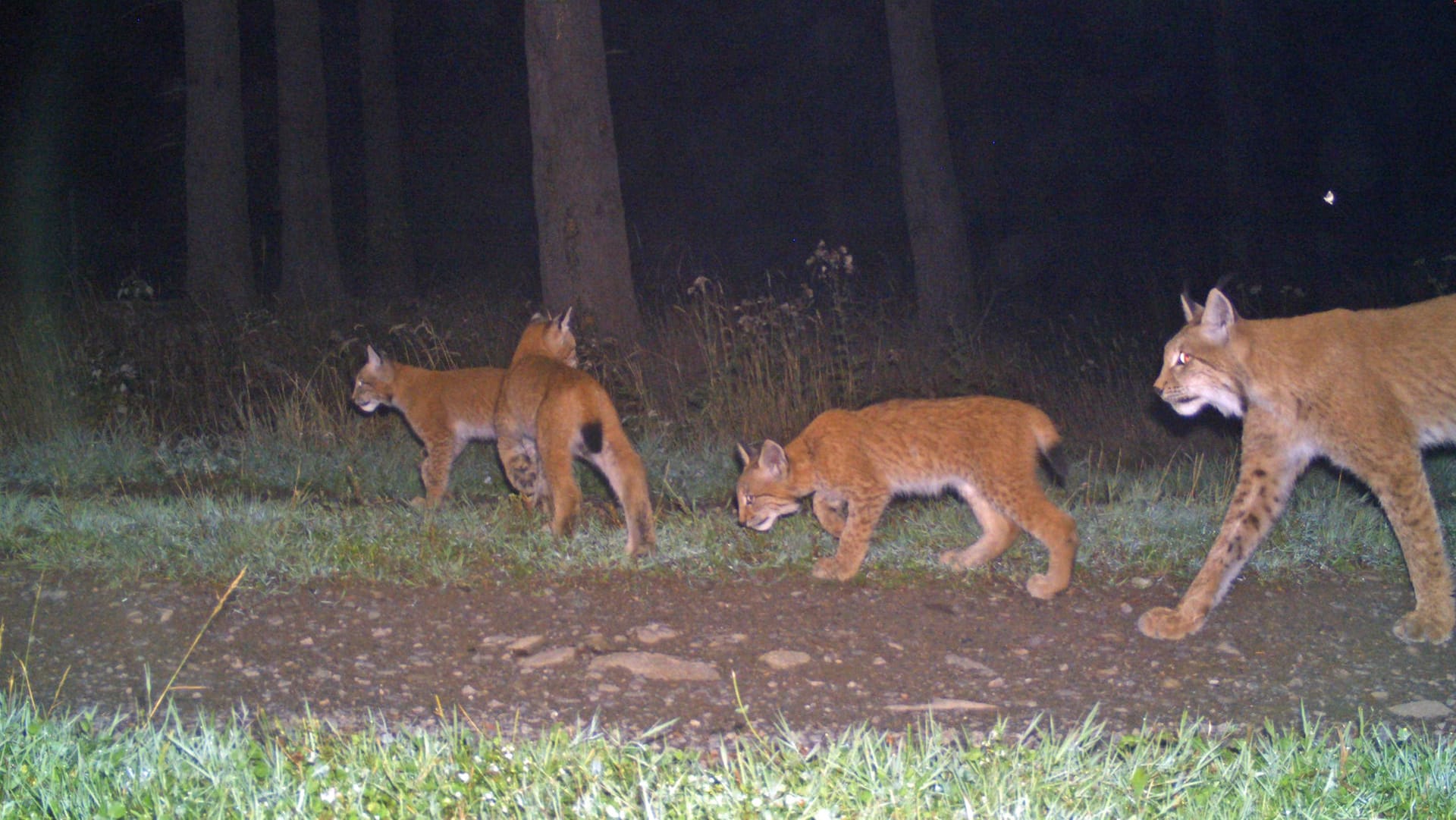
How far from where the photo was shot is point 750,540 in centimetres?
705

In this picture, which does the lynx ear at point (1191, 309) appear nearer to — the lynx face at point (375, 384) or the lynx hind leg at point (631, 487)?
the lynx hind leg at point (631, 487)

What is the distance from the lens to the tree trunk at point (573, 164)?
1120 centimetres

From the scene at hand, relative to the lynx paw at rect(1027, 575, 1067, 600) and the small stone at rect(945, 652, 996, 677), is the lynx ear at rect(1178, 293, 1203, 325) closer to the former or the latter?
the lynx paw at rect(1027, 575, 1067, 600)

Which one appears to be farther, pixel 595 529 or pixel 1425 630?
pixel 595 529

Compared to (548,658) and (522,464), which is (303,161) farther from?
(548,658)

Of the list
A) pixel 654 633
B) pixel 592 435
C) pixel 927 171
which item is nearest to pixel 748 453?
pixel 592 435

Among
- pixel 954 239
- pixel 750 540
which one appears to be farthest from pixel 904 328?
pixel 750 540

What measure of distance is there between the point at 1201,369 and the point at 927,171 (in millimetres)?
9426

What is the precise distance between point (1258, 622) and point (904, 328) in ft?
29.1

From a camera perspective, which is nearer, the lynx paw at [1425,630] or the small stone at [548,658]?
the small stone at [548,658]

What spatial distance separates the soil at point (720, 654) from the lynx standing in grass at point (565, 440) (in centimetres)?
Answer: 73

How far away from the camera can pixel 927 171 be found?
15273mm

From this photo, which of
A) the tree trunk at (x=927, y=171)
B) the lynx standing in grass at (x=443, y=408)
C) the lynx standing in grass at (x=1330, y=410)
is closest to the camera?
the lynx standing in grass at (x=1330, y=410)

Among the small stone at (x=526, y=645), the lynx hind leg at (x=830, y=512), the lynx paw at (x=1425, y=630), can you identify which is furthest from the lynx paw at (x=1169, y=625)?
the small stone at (x=526, y=645)
